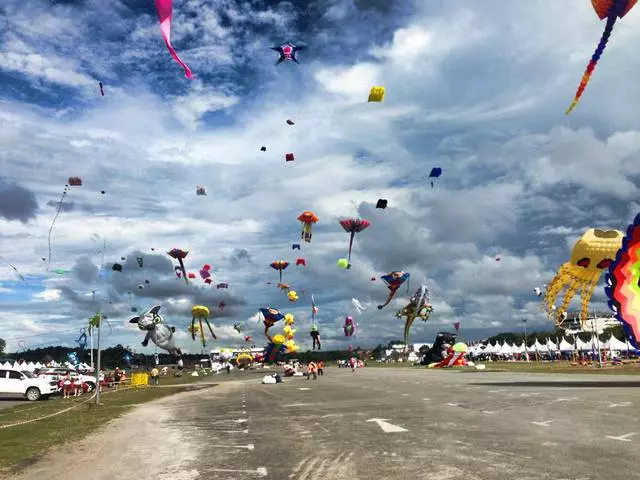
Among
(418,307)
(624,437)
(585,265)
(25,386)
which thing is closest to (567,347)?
(418,307)

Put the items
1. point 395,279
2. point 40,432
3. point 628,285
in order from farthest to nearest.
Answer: point 395,279 → point 628,285 → point 40,432

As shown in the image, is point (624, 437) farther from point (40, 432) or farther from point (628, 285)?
point (40, 432)

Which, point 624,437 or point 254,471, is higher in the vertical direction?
point 254,471

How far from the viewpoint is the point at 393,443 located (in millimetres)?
12000

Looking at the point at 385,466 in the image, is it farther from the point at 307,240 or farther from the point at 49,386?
the point at 307,240

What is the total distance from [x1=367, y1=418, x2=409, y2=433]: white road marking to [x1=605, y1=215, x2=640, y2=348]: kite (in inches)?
564

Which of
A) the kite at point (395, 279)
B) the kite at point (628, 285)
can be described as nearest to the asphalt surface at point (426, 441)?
the kite at point (628, 285)

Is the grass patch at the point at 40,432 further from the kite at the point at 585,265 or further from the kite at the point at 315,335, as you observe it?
the kite at the point at 315,335

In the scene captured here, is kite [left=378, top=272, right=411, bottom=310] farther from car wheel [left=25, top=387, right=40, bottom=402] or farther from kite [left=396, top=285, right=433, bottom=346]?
car wheel [left=25, top=387, right=40, bottom=402]

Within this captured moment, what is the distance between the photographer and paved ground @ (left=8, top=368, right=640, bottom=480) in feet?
30.1

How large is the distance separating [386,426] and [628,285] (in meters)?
16.2

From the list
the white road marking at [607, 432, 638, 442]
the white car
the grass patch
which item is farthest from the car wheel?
the white road marking at [607, 432, 638, 442]

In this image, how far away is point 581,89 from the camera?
14.7 m

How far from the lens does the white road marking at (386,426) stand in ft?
46.1
